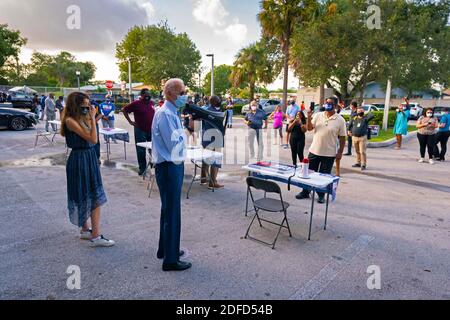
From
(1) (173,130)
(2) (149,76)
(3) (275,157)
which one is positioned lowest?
(3) (275,157)

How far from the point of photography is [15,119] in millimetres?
14617

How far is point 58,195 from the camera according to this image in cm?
577

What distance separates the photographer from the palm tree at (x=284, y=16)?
22406mm

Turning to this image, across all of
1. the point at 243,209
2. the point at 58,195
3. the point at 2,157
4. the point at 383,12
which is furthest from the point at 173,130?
the point at 383,12

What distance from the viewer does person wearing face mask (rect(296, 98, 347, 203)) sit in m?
5.43

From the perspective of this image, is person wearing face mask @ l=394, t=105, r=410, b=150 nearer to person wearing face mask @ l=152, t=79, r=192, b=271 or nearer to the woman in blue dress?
person wearing face mask @ l=152, t=79, r=192, b=271

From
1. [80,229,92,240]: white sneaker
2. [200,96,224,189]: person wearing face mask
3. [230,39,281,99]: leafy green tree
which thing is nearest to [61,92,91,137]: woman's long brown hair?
[80,229,92,240]: white sneaker

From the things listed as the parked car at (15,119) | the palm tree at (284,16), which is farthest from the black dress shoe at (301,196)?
the palm tree at (284,16)

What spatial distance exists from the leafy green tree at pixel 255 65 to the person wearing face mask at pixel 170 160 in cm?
2647

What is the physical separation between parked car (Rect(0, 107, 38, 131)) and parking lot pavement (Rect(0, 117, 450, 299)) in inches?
377

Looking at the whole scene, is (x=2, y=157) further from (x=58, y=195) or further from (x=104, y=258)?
(x=104, y=258)

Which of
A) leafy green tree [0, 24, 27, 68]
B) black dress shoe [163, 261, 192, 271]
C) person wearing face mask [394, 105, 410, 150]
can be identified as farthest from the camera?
leafy green tree [0, 24, 27, 68]

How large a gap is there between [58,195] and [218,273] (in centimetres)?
398
